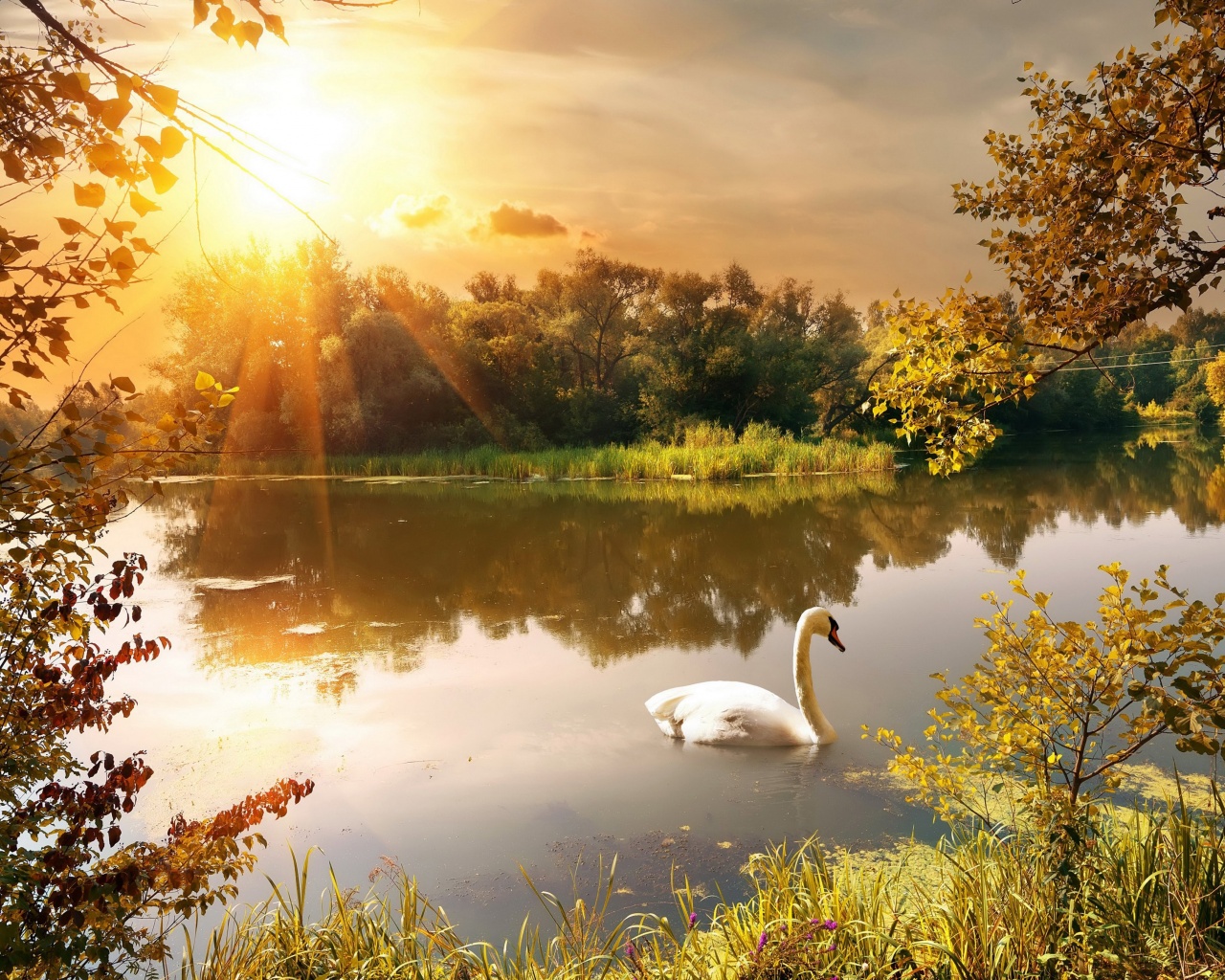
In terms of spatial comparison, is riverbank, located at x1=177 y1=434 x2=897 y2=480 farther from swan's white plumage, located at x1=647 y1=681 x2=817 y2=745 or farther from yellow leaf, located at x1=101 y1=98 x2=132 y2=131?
yellow leaf, located at x1=101 y1=98 x2=132 y2=131

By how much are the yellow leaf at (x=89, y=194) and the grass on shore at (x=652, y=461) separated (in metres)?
19.5

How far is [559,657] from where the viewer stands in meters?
6.91

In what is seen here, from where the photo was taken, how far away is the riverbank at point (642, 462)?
69.2ft

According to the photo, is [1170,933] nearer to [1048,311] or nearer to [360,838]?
[1048,311]

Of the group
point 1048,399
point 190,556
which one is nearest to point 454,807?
point 190,556

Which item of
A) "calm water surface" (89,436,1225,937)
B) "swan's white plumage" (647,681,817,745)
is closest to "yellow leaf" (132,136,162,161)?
"calm water surface" (89,436,1225,937)

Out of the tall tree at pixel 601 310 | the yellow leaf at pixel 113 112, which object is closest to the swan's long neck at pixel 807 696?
the yellow leaf at pixel 113 112

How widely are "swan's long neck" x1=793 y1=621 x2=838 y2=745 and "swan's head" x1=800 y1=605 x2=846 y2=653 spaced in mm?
138

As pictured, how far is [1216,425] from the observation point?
4056 cm

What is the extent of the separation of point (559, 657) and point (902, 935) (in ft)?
14.7

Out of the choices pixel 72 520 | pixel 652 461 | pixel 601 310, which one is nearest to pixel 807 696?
pixel 72 520

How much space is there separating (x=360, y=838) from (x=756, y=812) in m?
1.94

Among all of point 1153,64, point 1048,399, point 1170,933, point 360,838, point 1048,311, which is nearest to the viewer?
point 1170,933

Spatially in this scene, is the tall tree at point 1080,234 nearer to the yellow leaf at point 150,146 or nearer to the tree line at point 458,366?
the yellow leaf at point 150,146
